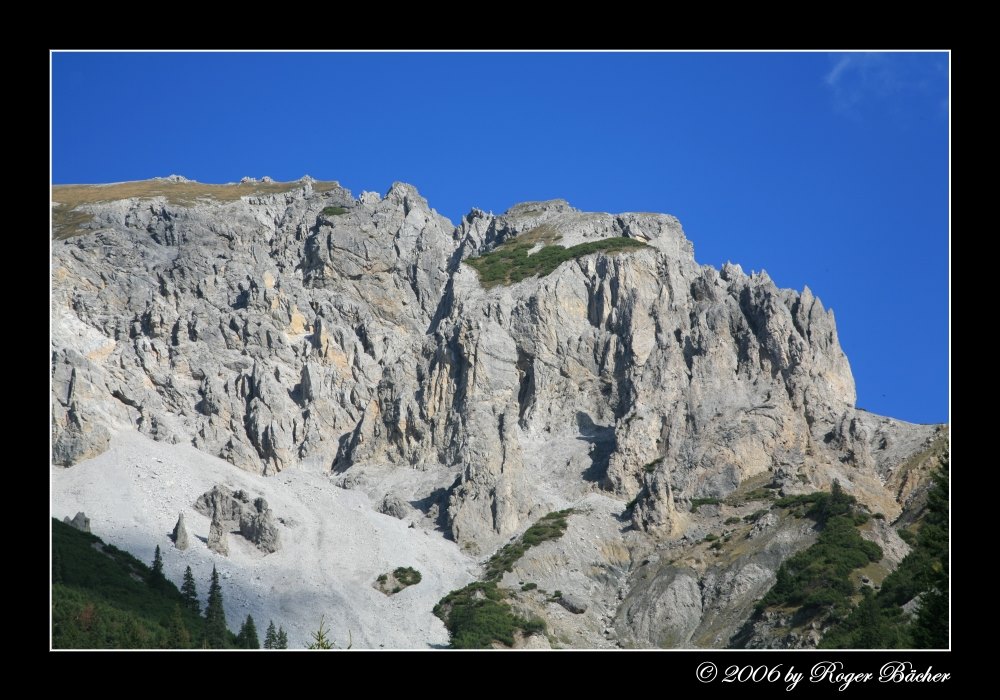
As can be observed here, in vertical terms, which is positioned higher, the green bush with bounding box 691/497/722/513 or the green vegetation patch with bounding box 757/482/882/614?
the green bush with bounding box 691/497/722/513

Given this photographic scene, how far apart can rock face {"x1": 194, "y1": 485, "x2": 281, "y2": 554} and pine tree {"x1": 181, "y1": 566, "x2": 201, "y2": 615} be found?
1095cm

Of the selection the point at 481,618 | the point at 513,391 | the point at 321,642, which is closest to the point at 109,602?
the point at 481,618

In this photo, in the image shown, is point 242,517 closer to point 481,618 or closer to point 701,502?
point 481,618

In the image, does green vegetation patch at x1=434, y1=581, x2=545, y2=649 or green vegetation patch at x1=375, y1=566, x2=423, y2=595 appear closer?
green vegetation patch at x1=434, y1=581, x2=545, y2=649

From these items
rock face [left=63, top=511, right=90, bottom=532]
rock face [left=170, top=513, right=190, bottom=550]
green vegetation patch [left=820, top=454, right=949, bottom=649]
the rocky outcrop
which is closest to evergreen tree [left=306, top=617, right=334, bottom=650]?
the rocky outcrop

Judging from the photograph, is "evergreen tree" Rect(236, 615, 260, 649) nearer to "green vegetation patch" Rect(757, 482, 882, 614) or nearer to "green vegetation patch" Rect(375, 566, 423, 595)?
"green vegetation patch" Rect(375, 566, 423, 595)

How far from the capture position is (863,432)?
126m

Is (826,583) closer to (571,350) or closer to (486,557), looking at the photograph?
(486,557)

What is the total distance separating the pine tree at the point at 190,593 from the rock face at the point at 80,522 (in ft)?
36.0

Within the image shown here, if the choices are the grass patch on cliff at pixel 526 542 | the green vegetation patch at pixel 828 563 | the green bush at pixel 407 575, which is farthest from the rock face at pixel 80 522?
the green vegetation patch at pixel 828 563

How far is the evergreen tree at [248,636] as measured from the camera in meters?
89.8

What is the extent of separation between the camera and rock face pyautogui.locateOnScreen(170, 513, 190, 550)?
111 meters

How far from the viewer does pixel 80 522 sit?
4267 inches
